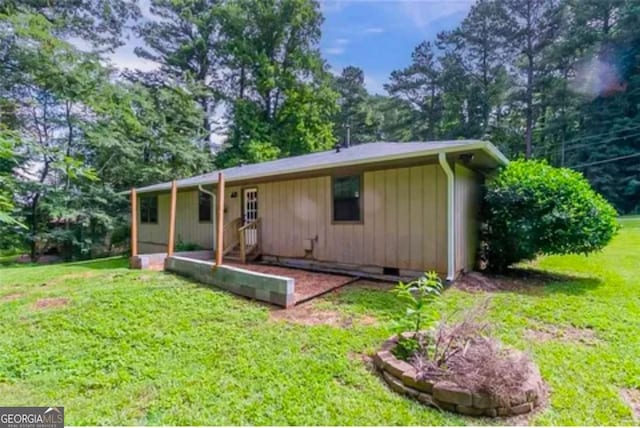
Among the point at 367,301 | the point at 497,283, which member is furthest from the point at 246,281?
the point at 497,283

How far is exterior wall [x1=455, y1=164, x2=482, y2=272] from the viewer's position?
628cm

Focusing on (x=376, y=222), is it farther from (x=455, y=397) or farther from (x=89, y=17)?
(x=89, y=17)

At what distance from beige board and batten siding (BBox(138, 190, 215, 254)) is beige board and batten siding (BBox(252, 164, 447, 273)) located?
10.9 ft

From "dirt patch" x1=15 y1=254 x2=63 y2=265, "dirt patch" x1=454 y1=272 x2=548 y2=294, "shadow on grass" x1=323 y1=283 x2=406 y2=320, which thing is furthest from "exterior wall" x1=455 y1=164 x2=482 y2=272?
"dirt patch" x1=15 y1=254 x2=63 y2=265

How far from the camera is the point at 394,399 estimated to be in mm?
2652

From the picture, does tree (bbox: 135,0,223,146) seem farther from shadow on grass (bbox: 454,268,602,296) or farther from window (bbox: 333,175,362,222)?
shadow on grass (bbox: 454,268,602,296)

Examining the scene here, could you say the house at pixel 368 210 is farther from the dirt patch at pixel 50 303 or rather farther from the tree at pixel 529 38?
the tree at pixel 529 38

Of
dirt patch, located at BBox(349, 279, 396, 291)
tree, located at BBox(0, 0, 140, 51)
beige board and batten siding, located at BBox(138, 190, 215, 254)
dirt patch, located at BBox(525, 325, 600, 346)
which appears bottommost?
dirt patch, located at BBox(525, 325, 600, 346)

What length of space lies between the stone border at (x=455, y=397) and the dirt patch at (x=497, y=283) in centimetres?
326

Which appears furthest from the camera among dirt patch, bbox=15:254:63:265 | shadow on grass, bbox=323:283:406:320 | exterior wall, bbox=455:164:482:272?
dirt patch, bbox=15:254:63:265

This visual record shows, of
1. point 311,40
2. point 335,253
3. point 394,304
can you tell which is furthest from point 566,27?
point 394,304

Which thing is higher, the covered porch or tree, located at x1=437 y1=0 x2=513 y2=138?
tree, located at x1=437 y1=0 x2=513 y2=138

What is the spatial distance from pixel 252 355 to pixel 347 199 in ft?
14.6

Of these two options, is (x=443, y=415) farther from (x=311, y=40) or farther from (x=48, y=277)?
(x=311, y=40)
